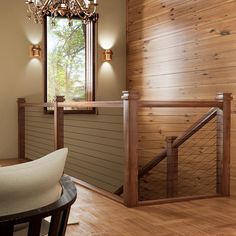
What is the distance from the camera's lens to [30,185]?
4.47ft

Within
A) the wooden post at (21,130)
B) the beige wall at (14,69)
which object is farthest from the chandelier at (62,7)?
the wooden post at (21,130)

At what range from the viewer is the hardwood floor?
3283 mm

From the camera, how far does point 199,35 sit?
19.3ft

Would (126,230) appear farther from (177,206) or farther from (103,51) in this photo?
(103,51)

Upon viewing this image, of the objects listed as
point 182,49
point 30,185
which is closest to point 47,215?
point 30,185

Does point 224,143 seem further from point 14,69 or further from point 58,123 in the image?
point 14,69

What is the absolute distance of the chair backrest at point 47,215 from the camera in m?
1.25

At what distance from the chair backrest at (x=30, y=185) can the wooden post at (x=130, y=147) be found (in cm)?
260

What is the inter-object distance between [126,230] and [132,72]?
184 inches

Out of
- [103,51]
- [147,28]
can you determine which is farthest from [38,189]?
[103,51]

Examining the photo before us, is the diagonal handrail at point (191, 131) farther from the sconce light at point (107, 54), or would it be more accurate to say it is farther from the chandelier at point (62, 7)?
the sconce light at point (107, 54)

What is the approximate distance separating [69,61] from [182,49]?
222 centimetres

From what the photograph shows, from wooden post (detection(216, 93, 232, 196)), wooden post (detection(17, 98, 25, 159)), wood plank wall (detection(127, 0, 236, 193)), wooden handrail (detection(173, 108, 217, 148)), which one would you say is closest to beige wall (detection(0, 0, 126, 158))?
wooden post (detection(17, 98, 25, 159))

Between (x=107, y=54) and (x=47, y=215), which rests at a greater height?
(x=107, y=54)
